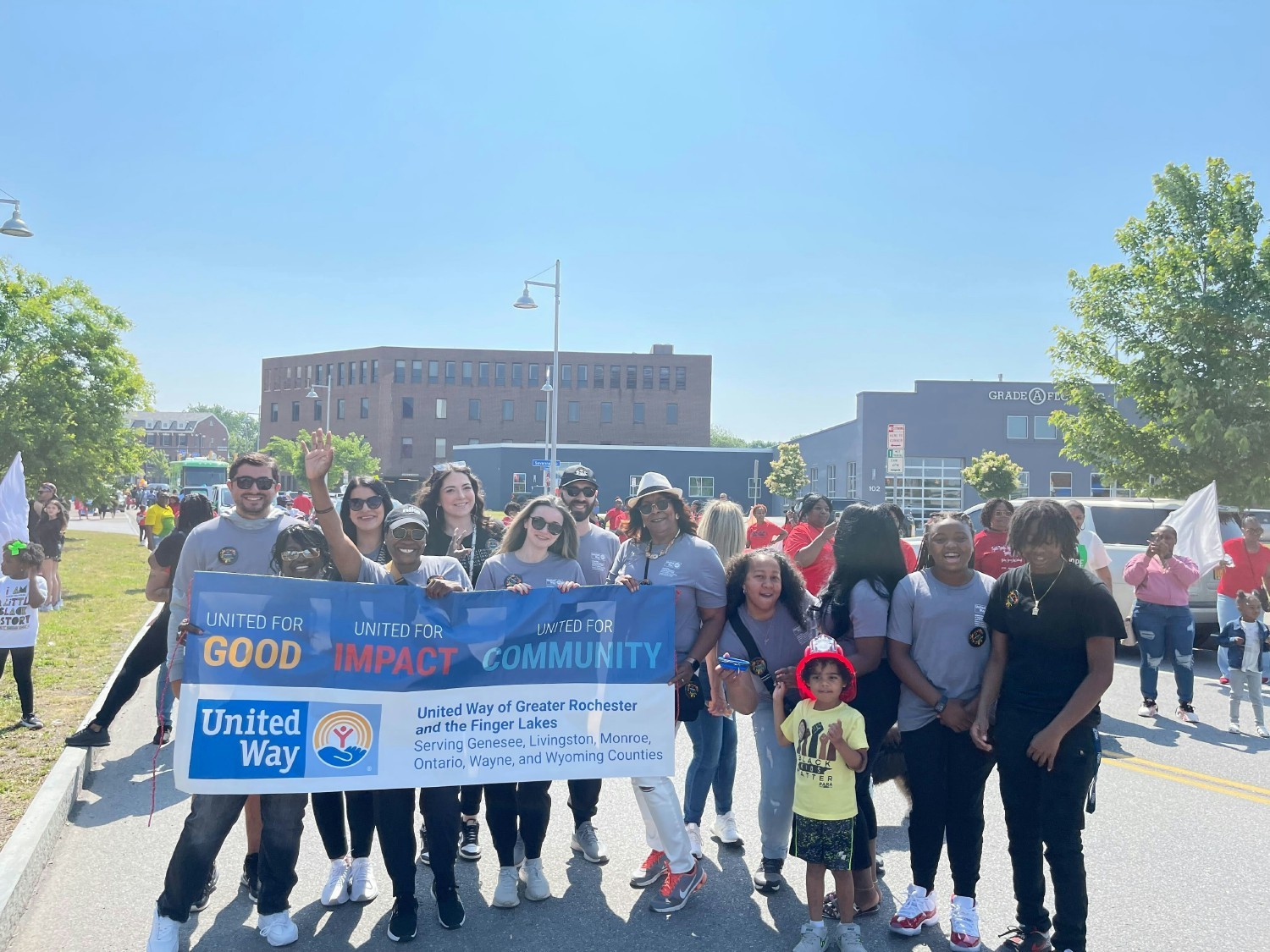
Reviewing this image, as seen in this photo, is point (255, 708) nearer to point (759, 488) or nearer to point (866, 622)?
point (866, 622)

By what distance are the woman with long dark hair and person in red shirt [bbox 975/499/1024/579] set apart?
3512 mm

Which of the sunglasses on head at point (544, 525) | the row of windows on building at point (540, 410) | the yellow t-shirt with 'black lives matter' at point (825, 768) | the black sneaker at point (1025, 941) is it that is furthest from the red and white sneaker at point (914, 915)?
the row of windows on building at point (540, 410)

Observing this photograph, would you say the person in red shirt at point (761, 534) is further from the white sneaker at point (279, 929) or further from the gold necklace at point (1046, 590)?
the white sneaker at point (279, 929)

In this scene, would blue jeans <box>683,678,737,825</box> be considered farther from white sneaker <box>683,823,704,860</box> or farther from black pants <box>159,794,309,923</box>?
black pants <box>159,794,309,923</box>

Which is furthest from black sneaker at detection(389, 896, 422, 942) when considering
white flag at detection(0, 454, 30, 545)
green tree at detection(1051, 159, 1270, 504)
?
green tree at detection(1051, 159, 1270, 504)

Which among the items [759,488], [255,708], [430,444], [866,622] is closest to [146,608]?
[255,708]

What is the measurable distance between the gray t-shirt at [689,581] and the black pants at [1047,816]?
1477 mm

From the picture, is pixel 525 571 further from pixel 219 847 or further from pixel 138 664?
pixel 138 664

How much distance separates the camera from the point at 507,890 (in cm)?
454

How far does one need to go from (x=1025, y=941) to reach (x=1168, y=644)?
233 inches

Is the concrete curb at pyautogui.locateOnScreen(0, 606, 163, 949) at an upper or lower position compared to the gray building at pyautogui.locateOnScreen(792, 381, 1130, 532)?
lower

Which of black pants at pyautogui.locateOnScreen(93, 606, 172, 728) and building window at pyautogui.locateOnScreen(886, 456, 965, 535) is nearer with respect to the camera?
black pants at pyautogui.locateOnScreen(93, 606, 172, 728)

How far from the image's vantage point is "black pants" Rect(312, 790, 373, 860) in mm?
4602

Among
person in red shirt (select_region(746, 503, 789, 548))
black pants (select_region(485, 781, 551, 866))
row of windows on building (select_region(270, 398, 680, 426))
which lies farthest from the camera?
row of windows on building (select_region(270, 398, 680, 426))
